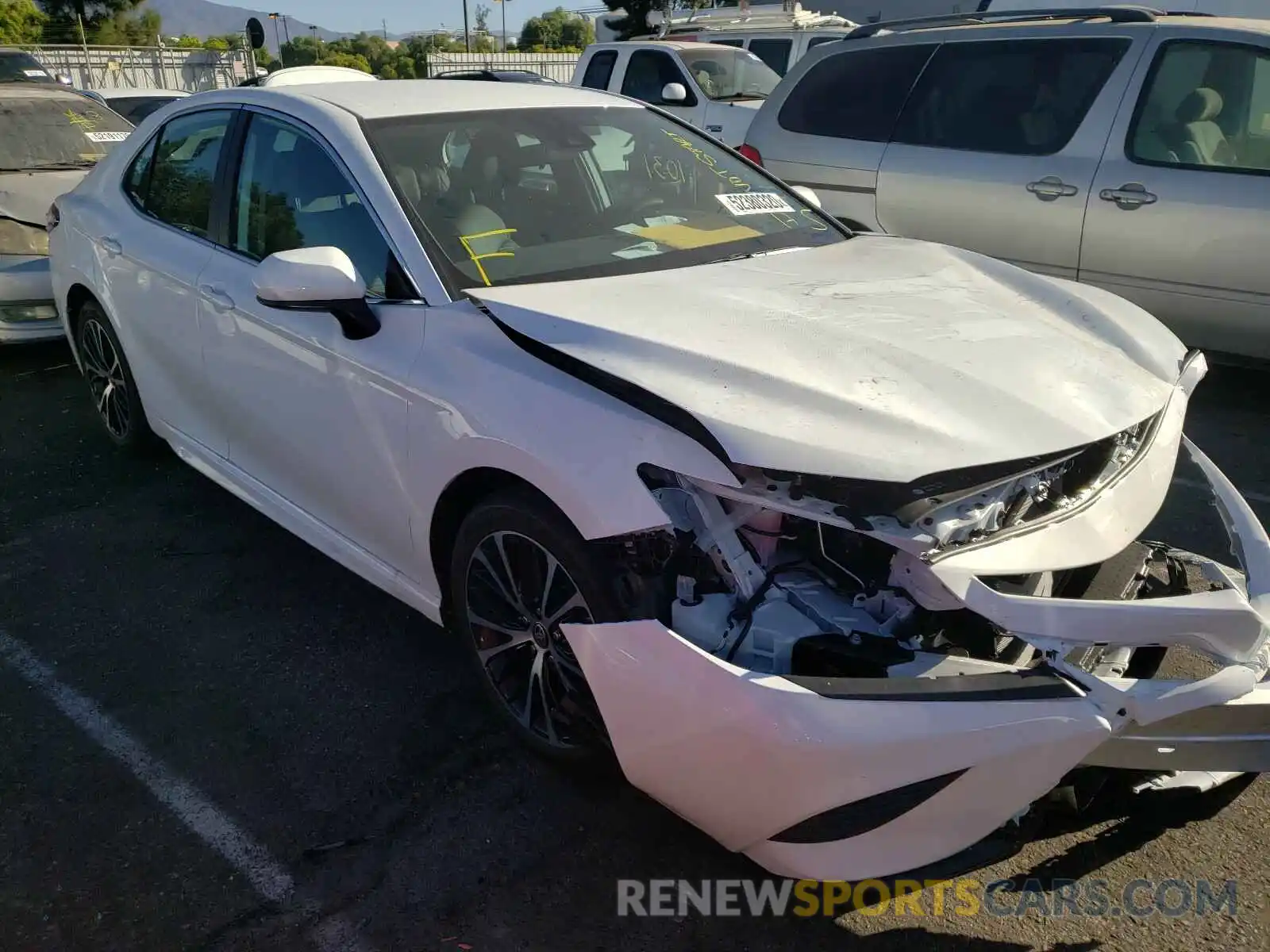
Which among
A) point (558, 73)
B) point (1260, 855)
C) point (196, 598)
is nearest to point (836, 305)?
point (1260, 855)

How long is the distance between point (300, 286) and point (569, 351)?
0.85 meters

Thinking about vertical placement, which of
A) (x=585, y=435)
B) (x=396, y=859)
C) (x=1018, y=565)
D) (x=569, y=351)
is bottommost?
(x=396, y=859)

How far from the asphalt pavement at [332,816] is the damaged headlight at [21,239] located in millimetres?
3269

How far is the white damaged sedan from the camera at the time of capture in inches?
77.2

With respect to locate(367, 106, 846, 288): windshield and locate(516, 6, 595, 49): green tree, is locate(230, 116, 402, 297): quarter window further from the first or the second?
locate(516, 6, 595, 49): green tree

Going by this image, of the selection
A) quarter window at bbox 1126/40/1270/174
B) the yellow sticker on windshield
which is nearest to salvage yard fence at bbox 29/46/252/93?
quarter window at bbox 1126/40/1270/174

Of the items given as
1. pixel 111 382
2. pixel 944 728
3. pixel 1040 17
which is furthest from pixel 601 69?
pixel 944 728

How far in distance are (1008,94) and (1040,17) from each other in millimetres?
660

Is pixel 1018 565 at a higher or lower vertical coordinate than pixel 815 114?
lower

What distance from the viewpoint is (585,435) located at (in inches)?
91.8

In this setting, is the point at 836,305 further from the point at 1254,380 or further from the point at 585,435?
the point at 1254,380

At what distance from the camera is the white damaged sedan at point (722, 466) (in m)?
1.96

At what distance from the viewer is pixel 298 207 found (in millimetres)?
3430

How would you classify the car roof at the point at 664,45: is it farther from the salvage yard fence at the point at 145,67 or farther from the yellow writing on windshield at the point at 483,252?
the salvage yard fence at the point at 145,67
